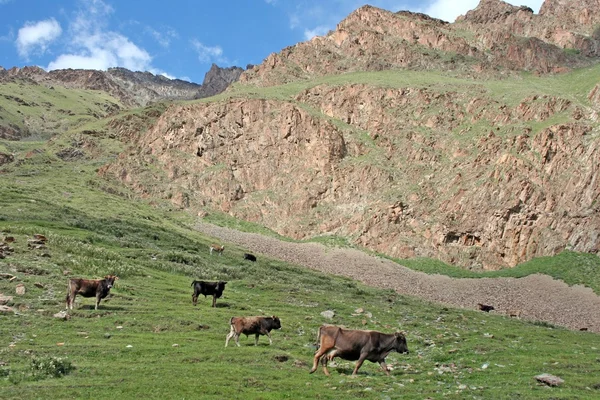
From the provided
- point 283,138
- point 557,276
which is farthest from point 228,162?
point 557,276

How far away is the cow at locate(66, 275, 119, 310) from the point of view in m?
26.1

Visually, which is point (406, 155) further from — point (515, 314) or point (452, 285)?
point (515, 314)

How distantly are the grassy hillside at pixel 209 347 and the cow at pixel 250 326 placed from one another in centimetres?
74

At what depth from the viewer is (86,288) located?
26.9 m

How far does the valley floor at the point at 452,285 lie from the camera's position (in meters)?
61.8

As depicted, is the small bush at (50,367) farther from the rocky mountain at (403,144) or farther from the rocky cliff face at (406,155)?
the rocky cliff face at (406,155)

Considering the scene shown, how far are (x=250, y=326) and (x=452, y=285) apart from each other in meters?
61.8

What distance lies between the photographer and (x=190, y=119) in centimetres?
13988

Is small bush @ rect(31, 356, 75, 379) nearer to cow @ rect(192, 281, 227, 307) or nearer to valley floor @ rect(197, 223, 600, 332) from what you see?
cow @ rect(192, 281, 227, 307)

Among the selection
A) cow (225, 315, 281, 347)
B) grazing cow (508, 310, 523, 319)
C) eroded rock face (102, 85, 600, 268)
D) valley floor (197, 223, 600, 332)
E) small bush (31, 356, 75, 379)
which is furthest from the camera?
eroded rock face (102, 85, 600, 268)

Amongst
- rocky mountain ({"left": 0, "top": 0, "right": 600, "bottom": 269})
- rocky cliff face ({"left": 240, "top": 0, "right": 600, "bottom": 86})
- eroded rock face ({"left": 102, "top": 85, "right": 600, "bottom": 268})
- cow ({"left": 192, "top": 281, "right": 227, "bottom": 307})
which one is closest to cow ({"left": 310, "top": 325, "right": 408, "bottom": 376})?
cow ({"left": 192, "top": 281, "right": 227, "bottom": 307})

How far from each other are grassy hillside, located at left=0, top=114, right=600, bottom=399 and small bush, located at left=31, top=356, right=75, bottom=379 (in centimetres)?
5

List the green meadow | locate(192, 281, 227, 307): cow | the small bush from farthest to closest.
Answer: locate(192, 281, 227, 307): cow, the small bush, the green meadow

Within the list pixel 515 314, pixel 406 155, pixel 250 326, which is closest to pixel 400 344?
pixel 250 326
